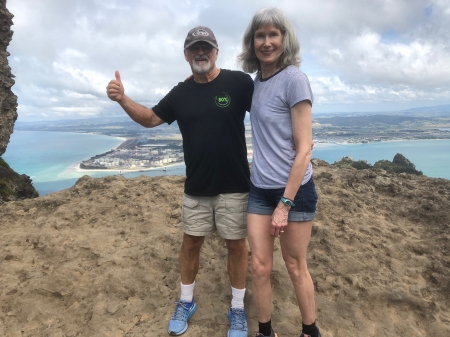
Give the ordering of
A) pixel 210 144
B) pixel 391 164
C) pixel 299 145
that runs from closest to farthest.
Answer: pixel 299 145 < pixel 210 144 < pixel 391 164

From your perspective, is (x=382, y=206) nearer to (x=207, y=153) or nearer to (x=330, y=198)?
(x=330, y=198)

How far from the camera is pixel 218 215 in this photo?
3768 millimetres

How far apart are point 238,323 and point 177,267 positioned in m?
1.66

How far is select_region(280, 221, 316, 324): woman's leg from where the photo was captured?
3117 mm

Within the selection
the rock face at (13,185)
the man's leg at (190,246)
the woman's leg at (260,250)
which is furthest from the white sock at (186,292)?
the rock face at (13,185)

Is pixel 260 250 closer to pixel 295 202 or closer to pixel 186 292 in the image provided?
pixel 295 202

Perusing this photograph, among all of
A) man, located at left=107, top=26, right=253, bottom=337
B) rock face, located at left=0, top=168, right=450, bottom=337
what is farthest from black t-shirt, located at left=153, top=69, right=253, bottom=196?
rock face, located at left=0, top=168, right=450, bottom=337

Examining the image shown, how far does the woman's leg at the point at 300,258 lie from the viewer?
312cm

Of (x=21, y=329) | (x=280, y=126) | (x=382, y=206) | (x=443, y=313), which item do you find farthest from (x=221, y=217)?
(x=382, y=206)

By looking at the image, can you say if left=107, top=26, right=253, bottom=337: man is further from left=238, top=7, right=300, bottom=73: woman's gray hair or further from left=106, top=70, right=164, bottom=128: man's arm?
left=238, top=7, right=300, bottom=73: woman's gray hair

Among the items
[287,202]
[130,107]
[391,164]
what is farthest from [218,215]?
[391,164]

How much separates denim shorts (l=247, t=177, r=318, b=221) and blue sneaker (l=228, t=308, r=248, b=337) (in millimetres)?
1461

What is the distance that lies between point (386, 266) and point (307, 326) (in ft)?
7.67

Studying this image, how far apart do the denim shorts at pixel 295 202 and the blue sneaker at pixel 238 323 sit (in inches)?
57.5
